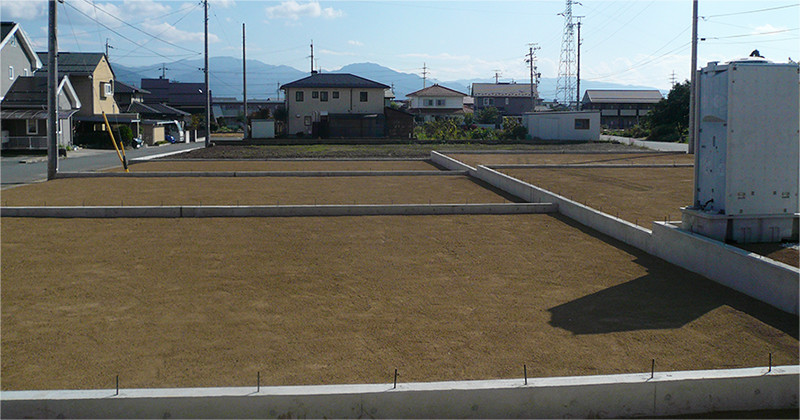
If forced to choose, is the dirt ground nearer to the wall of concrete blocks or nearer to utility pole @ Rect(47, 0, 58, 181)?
the wall of concrete blocks

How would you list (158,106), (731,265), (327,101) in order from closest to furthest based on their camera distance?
(731,265) < (327,101) < (158,106)

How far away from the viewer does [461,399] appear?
4.03 metres

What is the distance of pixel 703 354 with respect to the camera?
487 cm

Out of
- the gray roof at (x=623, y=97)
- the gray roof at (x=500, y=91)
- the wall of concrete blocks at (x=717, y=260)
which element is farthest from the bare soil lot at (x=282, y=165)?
the gray roof at (x=500, y=91)

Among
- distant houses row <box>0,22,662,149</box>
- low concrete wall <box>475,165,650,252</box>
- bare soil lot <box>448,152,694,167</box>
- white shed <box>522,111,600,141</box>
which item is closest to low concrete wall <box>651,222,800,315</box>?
low concrete wall <box>475,165,650,252</box>

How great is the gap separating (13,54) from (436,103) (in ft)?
121

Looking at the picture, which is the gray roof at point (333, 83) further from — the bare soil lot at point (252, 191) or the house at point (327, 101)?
the bare soil lot at point (252, 191)

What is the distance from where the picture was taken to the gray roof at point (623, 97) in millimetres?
65438

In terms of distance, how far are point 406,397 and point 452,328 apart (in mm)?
1610

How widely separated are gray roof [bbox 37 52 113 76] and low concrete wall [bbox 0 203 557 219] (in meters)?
30.4

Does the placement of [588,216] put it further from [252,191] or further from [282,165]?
[282,165]

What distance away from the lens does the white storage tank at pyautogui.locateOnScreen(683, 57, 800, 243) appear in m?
6.65

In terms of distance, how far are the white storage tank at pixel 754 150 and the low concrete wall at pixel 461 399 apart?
281cm

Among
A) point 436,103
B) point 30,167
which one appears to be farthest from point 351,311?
point 436,103
